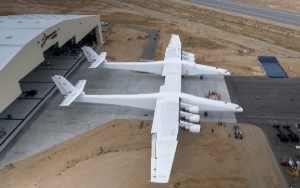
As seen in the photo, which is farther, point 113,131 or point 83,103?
point 83,103

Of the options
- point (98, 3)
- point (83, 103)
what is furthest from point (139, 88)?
point (98, 3)

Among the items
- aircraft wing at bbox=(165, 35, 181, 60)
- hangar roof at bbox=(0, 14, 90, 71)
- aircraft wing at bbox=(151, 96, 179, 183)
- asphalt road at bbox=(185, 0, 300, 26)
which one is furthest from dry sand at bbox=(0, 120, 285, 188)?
asphalt road at bbox=(185, 0, 300, 26)

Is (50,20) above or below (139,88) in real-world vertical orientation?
above

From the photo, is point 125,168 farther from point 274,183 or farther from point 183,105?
point 274,183

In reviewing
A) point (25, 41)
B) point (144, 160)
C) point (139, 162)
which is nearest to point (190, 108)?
point (144, 160)

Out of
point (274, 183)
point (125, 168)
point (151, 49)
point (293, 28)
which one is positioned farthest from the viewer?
point (293, 28)

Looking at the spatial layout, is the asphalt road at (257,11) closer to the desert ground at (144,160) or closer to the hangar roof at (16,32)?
the desert ground at (144,160)

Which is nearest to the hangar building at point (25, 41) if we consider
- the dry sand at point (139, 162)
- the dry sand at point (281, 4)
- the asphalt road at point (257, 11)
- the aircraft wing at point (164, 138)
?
the dry sand at point (139, 162)
